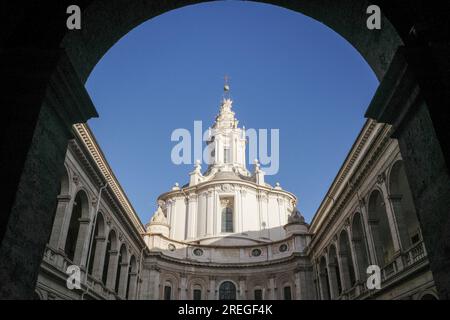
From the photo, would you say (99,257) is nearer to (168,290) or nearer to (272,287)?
(168,290)

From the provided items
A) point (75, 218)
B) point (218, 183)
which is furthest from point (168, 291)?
point (75, 218)

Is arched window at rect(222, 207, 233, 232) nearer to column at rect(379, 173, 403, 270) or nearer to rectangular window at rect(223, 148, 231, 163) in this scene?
rectangular window at rect(223, 148, 231, 163)

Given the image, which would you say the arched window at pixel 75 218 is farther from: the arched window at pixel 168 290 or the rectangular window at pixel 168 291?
the rectangular window at pixel 168 291

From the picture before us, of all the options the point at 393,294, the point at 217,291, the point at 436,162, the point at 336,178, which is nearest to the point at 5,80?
the point at 436,162

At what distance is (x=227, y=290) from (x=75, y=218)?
758 inches

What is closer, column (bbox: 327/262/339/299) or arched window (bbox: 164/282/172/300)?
column (bbox: 327/262/339/299)

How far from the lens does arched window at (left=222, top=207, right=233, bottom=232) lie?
4272 centimetres

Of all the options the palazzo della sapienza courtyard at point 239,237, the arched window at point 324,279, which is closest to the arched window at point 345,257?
the palazzo della sapienza courtyard at point 239,237

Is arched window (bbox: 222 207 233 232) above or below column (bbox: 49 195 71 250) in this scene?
above

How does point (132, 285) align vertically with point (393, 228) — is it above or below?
above

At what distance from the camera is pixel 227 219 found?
43.5 m

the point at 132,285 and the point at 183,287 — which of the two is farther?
the point at 183,287

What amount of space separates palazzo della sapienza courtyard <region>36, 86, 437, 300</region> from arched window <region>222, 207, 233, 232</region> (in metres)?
0.12

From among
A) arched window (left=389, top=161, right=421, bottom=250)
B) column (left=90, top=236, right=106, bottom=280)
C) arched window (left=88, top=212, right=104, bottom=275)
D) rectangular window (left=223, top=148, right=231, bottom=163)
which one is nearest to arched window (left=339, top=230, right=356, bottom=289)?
arched window (left=389, top=161, right=421, bottom=250)
